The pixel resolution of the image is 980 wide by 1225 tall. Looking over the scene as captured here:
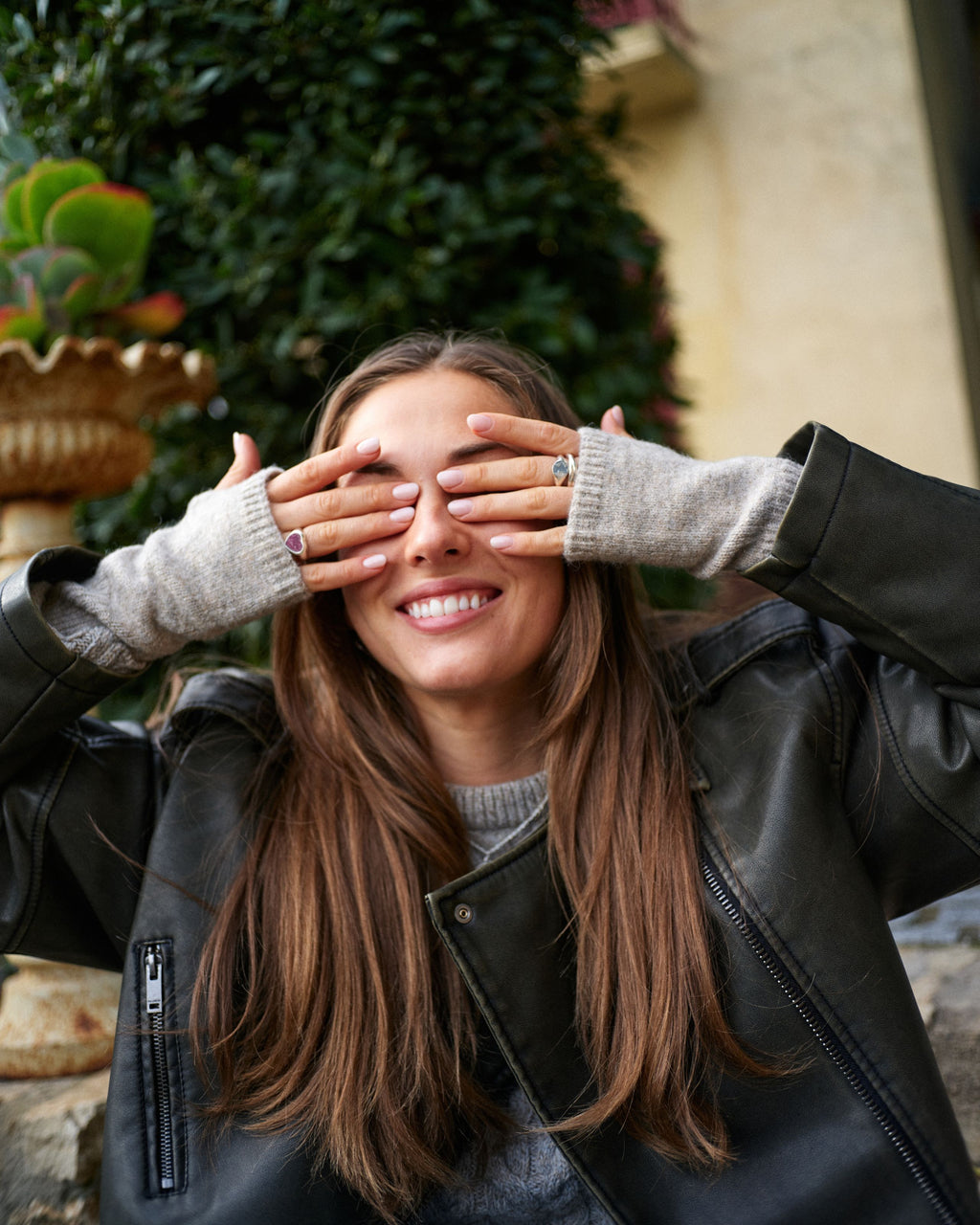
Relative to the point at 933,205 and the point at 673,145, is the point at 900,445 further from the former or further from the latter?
the point at 673,145

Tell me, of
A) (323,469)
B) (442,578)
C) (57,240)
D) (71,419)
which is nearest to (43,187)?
(57,240)

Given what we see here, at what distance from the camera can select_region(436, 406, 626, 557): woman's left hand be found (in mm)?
1501

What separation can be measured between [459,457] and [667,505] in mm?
319

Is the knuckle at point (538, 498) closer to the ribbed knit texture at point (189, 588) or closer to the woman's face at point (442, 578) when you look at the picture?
the woman's face at point (442, 578)

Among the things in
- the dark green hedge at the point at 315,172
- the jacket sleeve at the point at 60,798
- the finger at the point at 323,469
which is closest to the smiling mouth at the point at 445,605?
the finger at the point at 323,469

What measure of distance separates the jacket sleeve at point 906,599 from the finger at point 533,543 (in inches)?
10.9

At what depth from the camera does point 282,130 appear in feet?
8.92

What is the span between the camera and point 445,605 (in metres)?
1.55

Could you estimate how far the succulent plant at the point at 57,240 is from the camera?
1.96 meters

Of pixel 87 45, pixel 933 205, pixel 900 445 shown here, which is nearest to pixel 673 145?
pixel 933 205

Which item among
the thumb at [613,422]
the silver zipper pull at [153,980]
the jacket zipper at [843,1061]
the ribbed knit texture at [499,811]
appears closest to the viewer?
the jacket zipper at [843,1061]

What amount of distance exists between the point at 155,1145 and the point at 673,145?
474 cm

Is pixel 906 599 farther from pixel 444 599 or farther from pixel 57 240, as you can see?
pixel 57 240

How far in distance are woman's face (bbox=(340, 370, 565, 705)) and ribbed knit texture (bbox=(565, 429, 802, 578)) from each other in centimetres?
13
